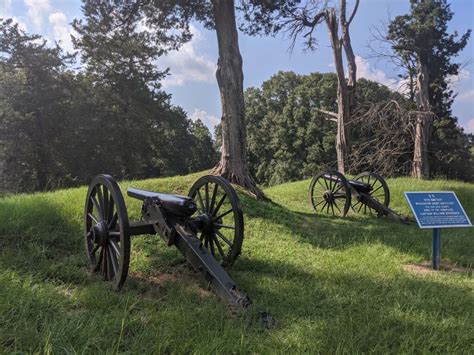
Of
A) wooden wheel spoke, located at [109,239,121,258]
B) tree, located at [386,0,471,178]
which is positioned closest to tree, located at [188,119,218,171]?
tree, located at [386,0,471,178]

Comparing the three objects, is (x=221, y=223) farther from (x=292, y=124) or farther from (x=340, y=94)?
(x=292, y=124)

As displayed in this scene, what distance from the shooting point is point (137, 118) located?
2912 centimetres

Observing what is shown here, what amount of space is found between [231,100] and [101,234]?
621cm

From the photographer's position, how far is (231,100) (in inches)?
382

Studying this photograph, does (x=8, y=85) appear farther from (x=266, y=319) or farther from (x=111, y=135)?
(x=266, y=319)

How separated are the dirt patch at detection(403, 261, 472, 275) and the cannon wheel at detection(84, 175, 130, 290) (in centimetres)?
350

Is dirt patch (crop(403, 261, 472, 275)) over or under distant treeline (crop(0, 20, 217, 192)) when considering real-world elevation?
under

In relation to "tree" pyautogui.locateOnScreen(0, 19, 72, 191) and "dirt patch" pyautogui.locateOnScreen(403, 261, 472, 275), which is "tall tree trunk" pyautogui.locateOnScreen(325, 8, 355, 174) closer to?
"dirt patch" pyautogui.locateOnScreen(403, 261, 472, 275)

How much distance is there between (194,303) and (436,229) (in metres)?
3.46

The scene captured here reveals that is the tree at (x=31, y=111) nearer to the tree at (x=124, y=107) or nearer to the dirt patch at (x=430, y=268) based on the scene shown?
the tree at (x=124, y=107)

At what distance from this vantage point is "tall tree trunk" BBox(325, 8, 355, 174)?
16.5 m

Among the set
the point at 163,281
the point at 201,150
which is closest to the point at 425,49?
the point at 163,281

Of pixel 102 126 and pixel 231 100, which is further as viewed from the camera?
pixel 102 126

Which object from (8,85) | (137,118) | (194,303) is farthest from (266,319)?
(137,118)
